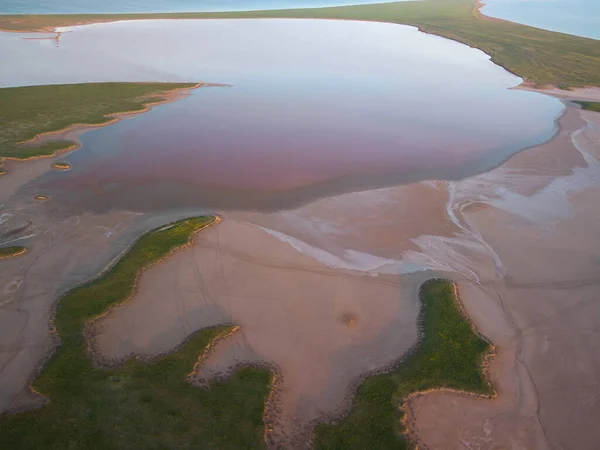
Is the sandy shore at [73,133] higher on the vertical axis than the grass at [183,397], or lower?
higher

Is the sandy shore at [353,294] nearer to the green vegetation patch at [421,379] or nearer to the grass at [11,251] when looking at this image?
the grass at [11,251]

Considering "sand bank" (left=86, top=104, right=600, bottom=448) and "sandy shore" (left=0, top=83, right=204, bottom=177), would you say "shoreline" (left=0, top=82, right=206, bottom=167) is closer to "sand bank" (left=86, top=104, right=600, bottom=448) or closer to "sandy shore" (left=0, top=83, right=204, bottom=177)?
"sandy shore" (left=0, top=83, right=204, bottom=177)

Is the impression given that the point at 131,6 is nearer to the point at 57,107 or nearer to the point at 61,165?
the point at 57,107

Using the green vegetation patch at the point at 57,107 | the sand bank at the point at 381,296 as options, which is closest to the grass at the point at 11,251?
the sand bank at the point at 381,296

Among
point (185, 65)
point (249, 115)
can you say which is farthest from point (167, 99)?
point (185, 65)

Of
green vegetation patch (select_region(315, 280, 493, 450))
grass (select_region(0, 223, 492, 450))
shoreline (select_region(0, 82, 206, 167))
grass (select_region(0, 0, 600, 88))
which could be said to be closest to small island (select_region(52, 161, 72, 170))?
shoreline (select_region(0, 82, 206, 167))

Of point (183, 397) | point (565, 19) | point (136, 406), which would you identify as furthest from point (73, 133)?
point (565, 19)

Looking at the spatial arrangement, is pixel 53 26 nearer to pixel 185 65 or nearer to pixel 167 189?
pixel 185 65
